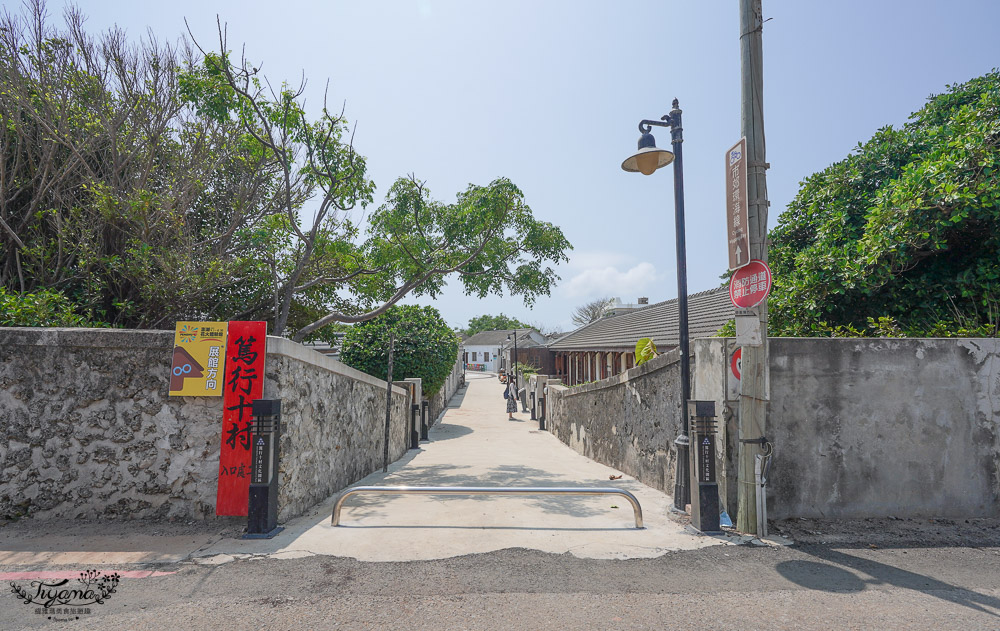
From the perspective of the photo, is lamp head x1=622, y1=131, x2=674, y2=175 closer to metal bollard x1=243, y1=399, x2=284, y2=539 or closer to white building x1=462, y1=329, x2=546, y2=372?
metal bollard x1=243, y1=399, x2=284, y2=539

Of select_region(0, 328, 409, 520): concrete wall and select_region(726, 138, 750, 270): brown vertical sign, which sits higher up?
select_region(726, 138, 750, 270): brown vertical sign

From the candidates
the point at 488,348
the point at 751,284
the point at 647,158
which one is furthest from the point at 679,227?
the point at 488,348

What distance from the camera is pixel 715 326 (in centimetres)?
1484

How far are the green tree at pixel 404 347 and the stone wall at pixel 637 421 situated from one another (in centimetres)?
706

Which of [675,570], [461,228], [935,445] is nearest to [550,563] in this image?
[675,570]

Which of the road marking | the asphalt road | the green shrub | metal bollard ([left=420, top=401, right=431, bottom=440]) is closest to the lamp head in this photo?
the asphalt road

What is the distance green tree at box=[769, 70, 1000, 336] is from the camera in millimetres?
6746

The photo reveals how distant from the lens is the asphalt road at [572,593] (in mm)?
3279

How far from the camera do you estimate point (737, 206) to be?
518 centimetres

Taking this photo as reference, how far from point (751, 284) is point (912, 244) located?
402 cm

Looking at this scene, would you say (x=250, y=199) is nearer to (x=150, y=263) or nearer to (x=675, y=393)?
(x=150, y=263)

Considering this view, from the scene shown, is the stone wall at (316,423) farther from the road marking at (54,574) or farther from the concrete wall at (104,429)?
the road marking at (54,574)

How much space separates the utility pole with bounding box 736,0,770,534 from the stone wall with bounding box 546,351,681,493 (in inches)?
53.1

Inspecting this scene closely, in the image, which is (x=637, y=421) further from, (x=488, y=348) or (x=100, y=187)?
(x=488, y=348)
